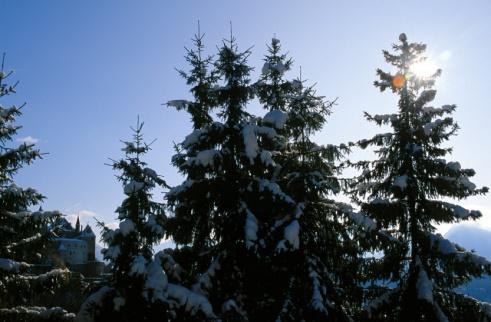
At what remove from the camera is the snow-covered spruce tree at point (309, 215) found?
11469 millimetres

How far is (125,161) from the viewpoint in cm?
1325

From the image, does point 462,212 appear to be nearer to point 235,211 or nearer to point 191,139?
point 235,211

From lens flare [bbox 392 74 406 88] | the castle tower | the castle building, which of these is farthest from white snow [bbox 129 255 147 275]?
the castle tower

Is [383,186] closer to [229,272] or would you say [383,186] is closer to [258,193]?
[258,193]

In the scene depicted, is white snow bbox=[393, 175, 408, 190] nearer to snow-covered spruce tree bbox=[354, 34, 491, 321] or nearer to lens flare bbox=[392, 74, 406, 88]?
snow-covered spruce tree bbox=[354, 34, 491, 321]

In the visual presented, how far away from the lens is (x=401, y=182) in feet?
45.1

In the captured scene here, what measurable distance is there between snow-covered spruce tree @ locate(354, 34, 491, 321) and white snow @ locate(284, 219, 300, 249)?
4877 millimetres

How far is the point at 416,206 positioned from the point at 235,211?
25.5 feet

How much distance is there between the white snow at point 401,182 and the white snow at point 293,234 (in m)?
4.75

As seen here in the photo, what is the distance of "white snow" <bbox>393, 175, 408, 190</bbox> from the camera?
1366 cm

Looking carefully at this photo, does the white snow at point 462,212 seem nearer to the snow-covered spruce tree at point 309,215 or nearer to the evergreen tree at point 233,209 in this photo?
the snow-covered spruce tree at point 309,215

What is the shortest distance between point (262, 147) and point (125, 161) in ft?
15.1

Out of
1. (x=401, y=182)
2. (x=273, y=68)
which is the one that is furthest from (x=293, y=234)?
(x=273, y=68)

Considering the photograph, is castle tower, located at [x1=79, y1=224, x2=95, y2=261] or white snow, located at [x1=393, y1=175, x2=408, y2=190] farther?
castle tower, located at [x1=79, y1=224, x2=95, y2=261]
